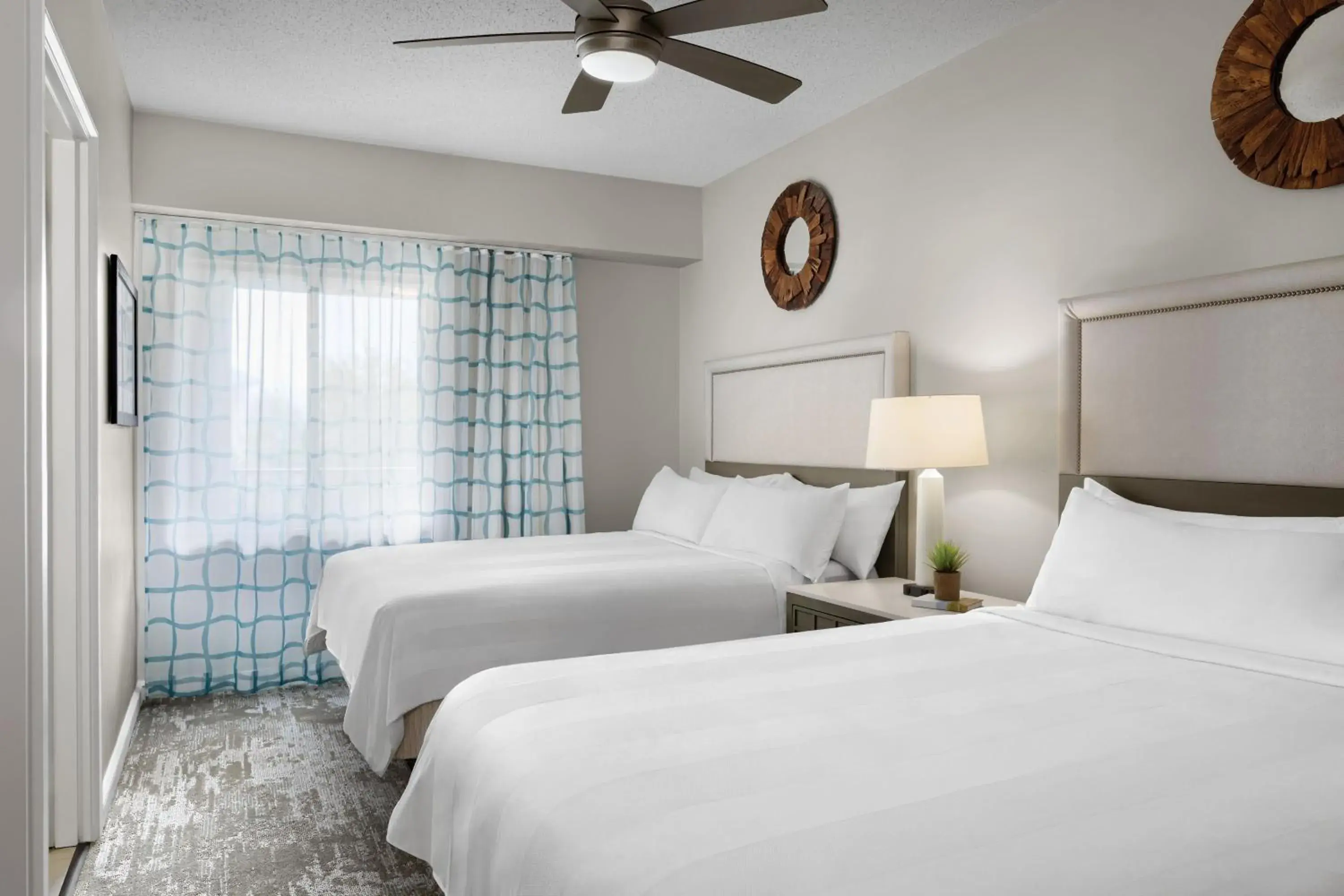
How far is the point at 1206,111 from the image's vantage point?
251cm

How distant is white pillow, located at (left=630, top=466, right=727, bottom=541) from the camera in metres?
4.15

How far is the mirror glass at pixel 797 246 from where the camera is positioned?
4230 millimetres

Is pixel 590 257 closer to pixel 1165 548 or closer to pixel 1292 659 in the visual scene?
pixel 1165 548

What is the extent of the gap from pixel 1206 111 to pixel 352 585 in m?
3.18

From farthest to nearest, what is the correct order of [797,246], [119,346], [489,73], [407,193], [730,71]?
1. [407,193]
2. [797,246]
3. [489,73]
4. [119,346]
5. [730,71]

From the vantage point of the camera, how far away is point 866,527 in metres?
3.57

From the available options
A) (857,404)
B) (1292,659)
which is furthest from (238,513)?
(1292,659)

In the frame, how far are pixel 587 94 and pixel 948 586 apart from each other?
1.98 metres

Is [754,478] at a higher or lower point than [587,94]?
lower

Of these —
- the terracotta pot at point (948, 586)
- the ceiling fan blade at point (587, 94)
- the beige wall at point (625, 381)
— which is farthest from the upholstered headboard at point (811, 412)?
the ceiling fan blade at point (587, 94)

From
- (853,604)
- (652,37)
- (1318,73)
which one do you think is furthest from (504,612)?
(1318,73)

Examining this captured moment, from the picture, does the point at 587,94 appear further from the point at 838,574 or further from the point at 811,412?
the point at 838,574

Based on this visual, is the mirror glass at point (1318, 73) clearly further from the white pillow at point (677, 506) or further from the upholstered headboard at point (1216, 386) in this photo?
the white pillow at point (677, 506)

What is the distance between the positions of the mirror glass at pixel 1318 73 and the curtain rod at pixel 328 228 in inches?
133
